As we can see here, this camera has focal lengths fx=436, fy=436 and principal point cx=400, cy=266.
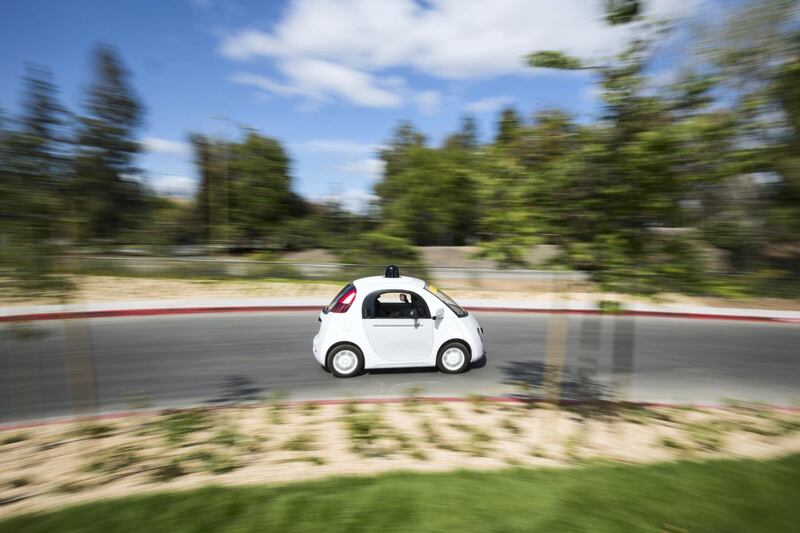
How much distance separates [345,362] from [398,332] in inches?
44.2

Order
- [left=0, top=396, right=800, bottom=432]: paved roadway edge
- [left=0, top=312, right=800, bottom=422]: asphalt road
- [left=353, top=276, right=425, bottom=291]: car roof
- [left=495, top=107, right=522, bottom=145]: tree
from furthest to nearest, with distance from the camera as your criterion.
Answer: [left=353, top=276, right=425, bottom=291]: car roof → [left=0, top=312, right=800, bottom=422]: asphalt road → [left=0, top=396, right=800, bottom=432]: paved roadway edge → [left=495, top=107, right=522, bottom=145]: tree

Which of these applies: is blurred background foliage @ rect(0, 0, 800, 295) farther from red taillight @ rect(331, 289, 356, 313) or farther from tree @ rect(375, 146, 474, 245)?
tree @ rect(375, 146, 474, 245)

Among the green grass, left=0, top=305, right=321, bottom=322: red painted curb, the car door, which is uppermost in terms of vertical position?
the car door

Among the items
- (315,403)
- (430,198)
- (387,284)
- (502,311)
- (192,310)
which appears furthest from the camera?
(430,198)

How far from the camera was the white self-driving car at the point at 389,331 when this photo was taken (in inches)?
303

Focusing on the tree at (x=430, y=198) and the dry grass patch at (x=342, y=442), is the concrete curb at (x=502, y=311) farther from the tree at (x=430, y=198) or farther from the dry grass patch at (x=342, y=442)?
the tree at (x=430, y=198)

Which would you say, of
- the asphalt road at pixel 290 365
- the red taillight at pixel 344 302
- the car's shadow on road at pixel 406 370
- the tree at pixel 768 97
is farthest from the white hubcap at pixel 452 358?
the tree at pixel 768 97

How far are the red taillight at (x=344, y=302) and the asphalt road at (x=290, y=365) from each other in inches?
52.1

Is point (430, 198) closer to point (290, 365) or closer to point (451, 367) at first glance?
point (290, 365)

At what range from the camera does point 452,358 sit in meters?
8.12

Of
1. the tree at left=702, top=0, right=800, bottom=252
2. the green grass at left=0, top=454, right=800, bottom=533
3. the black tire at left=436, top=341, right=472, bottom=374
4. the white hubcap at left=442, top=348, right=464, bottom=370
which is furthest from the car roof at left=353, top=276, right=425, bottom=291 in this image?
the tree at left=702, top=0, right=800, bottom=252

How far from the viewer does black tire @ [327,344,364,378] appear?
7.84 meters

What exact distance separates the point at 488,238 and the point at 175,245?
2153 centimetres

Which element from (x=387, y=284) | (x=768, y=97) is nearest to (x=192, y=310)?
(x=387, y=284)
